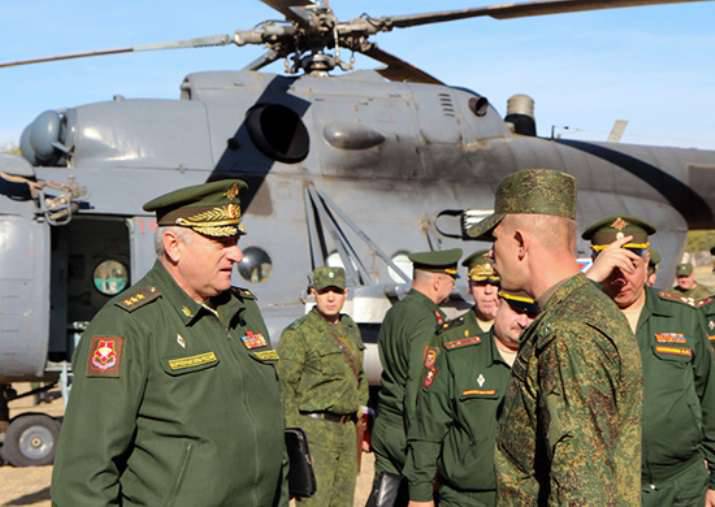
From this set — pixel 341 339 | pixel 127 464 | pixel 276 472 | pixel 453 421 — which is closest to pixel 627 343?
pixel 276 472

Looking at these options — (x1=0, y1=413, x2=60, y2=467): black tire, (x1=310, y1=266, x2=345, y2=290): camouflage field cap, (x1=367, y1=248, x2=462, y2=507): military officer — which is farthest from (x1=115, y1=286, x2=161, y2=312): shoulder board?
(x1=0, y1=413, x2=60, y2=467): black tire

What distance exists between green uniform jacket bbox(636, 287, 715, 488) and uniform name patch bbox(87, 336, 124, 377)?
231 cm

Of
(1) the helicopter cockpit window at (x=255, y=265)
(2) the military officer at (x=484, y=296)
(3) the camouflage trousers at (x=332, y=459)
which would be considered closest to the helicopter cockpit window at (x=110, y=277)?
(1) the helicopter cockpit window at (x=255, y=265)

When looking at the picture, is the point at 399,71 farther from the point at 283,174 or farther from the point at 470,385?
the point at 470,385

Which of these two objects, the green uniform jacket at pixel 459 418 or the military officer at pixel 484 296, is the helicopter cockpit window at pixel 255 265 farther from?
the green uniform jacket at pixel 459 418

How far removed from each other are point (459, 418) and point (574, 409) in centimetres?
190

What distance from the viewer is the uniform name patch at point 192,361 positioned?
2.86m

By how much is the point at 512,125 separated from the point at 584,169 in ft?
3.20

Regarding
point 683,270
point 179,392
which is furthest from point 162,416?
point 683,270

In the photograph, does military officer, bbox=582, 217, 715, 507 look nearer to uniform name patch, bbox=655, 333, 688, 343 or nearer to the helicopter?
uniform name patch, bbox=655, 333, 688, 343

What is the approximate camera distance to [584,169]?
10219mm

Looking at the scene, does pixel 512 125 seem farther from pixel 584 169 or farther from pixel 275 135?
pixel 275 135

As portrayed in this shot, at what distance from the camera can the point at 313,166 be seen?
919cm

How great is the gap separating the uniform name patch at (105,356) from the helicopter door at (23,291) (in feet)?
18.6
